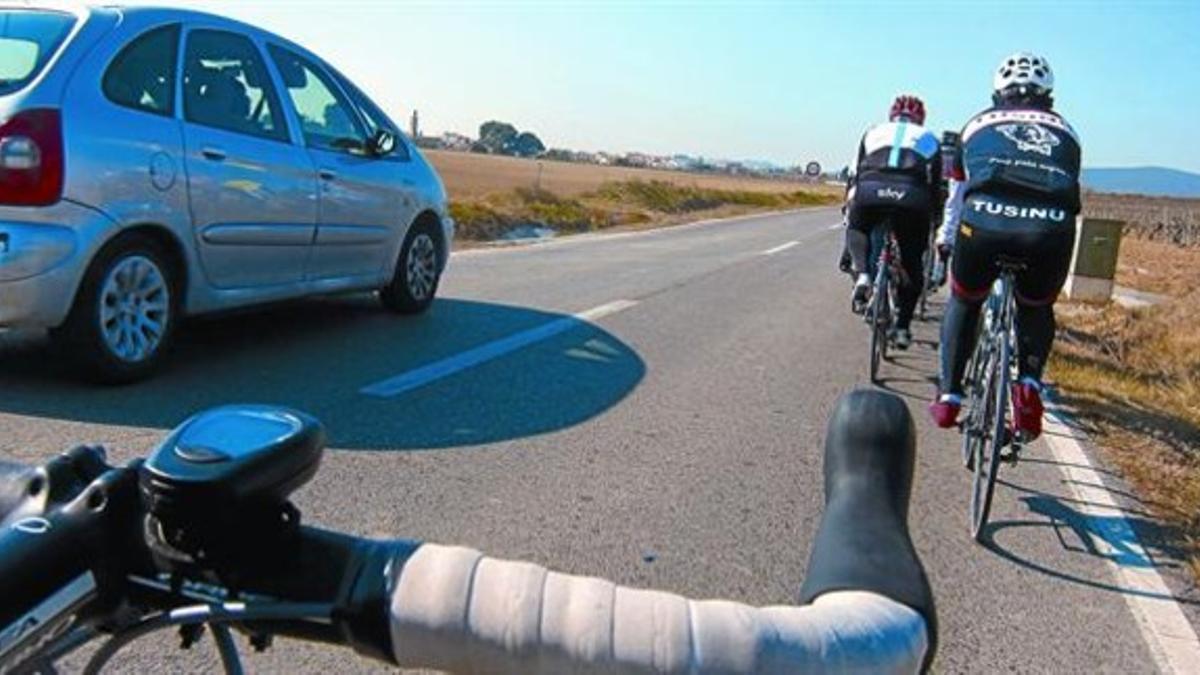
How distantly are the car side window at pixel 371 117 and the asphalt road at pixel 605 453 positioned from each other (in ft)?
4.24

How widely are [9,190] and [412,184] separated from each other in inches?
134

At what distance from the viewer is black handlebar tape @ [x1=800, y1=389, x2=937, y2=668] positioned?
1.00 meters

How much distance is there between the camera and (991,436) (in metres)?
4.75

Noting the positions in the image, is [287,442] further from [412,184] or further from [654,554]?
[412,184]

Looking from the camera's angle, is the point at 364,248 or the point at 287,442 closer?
the point at 287,442

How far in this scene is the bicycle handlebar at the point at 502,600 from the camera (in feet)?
2.91

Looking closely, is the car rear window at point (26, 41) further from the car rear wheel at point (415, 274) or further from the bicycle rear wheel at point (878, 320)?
the bicycle rear wheel at point (878, 320)

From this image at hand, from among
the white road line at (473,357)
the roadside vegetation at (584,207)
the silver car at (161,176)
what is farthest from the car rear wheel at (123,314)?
the roadside vegetation at (584,207)

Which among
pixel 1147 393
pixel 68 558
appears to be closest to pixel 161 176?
pixel 68 558

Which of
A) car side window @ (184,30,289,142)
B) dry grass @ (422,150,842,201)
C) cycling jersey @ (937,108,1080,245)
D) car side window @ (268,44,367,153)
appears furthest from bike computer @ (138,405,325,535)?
dry grass @ (422,150,842,201)

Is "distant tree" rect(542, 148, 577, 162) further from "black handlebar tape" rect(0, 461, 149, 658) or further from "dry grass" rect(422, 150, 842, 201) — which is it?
"black handlebar tape" rect(0, 461, 149, 658)

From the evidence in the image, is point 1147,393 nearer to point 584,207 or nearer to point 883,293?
point 883,293

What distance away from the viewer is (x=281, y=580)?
1.03 metres

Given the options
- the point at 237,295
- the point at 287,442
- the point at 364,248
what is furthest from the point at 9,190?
the point at 287,442
